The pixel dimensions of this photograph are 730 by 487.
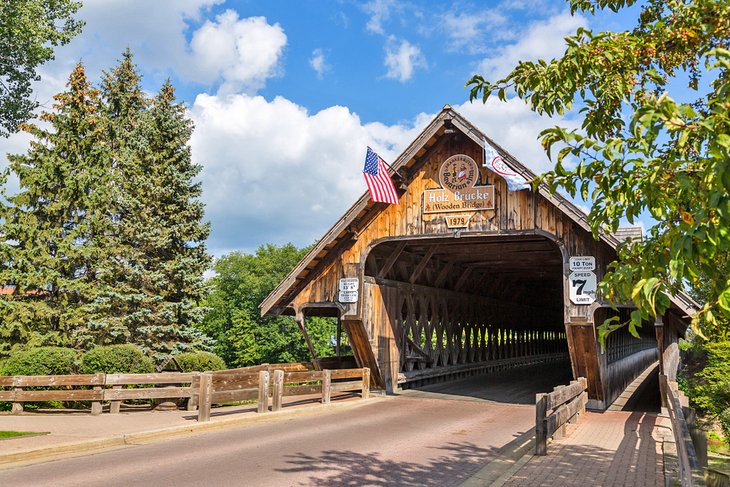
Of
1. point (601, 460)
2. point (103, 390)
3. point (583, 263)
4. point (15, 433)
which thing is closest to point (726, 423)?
point (583, 263)

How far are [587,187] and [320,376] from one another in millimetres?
12133

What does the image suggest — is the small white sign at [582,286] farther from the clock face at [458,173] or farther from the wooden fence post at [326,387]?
the wooden fence post at [326,387]

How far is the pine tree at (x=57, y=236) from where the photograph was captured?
22797 millimetres

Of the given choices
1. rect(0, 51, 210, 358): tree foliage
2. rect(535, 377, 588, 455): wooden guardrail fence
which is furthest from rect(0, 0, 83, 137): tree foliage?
rect(535, 377, 588, 455): wooden guardrail fence

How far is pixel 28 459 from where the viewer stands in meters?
8.71

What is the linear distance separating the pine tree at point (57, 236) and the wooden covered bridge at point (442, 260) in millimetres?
9728

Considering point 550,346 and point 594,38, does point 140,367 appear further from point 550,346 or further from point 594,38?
point 550,346

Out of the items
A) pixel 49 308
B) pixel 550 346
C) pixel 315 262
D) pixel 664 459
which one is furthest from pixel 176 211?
pixel 550 346

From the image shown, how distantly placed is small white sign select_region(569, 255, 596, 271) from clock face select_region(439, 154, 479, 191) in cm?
335

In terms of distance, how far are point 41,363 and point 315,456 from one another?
388 inches

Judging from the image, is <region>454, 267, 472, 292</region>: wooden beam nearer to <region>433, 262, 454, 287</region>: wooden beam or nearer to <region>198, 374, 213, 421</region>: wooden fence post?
<region>433, 262, 454, 287</region>: wooden beam

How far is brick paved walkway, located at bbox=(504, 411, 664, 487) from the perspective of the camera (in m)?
7.88

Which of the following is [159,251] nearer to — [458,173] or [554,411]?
[458,173]

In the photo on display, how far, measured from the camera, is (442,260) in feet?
76.5
